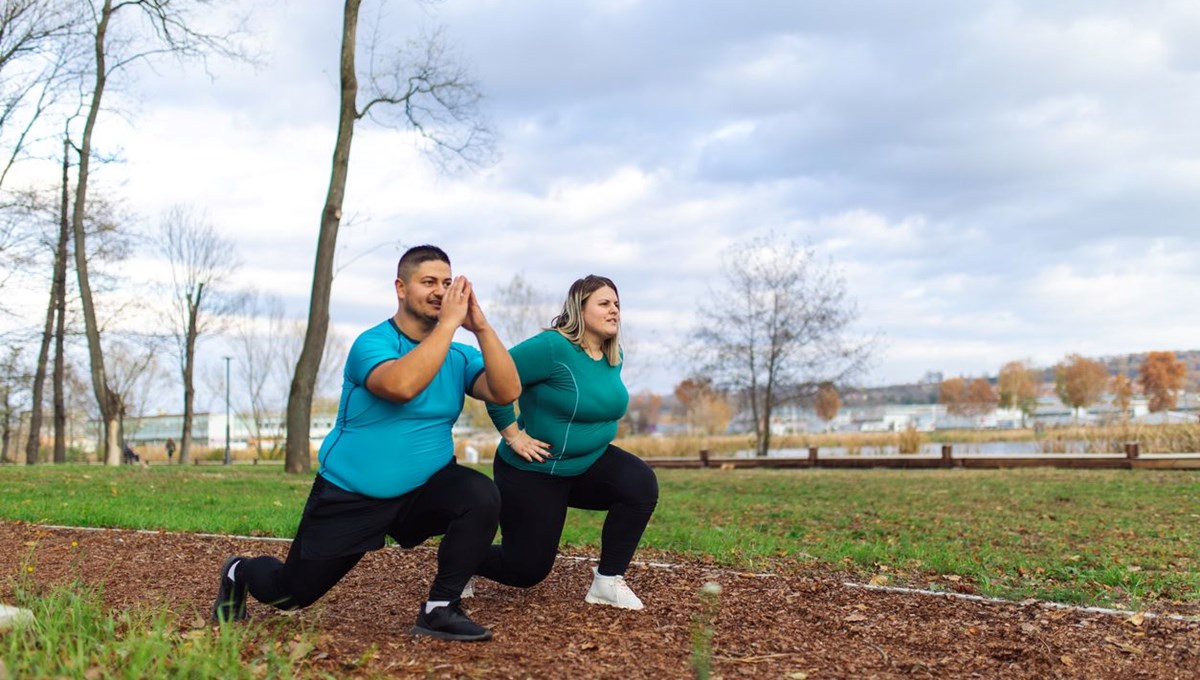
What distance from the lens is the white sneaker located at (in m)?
4.72

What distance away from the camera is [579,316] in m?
4.73

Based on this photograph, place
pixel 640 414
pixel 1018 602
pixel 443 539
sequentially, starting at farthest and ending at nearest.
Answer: pixel 640 414 < pixel 1018 602 < pixel 443 539

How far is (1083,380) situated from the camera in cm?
8581

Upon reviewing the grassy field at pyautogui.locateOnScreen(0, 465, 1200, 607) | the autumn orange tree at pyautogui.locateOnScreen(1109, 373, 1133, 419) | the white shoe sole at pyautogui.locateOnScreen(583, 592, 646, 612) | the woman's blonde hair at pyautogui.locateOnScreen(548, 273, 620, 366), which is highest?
the autumn orange tree at pyautogui.locateOnScreen(1109, 373, 1133, 419)

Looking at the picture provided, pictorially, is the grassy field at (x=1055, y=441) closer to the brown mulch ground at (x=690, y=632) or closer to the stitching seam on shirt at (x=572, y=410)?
the brown mulch ground at (x=690, y=632)

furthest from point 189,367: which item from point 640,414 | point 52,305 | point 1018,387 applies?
point 1018,387

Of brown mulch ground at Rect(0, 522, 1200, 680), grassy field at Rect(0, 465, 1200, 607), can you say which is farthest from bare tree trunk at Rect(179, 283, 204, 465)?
brown mulch ground at Rect(0, 522, 1200, 680)

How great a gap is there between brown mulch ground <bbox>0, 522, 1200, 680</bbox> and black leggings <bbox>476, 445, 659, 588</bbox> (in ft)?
0.72

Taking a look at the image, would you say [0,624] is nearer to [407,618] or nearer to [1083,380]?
[407,618]

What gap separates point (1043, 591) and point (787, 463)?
20029 mm

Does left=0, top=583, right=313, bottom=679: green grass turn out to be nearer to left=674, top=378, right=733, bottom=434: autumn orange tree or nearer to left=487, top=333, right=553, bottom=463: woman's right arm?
left=487, top=333, right=553, bottom=463: woman's right arm

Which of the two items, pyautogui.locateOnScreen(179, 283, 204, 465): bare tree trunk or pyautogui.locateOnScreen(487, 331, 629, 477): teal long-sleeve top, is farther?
pyautogui.locateOnScreen(179, 283, 204, 465): bare tree trunk

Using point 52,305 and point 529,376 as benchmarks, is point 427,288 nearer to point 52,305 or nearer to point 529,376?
point 529,376

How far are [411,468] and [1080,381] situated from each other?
3644 inches
